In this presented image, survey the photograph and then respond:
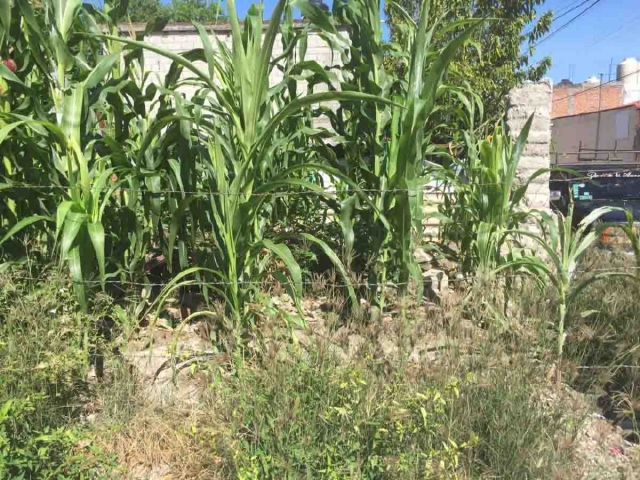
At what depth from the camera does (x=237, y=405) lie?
2.38m

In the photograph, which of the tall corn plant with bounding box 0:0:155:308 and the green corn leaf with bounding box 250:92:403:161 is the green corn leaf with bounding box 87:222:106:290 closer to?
the tall corn plant with bounding box 0:0:155:308

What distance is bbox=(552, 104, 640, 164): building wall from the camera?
36188mm

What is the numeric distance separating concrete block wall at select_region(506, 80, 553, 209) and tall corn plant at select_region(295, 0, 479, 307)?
1.70 meters

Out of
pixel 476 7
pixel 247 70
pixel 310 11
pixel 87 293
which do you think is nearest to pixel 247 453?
pixel 87 293

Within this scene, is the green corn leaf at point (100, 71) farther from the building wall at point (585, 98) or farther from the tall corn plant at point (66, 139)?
the building wall at point (585, 98)

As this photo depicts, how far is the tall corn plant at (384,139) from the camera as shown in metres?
2.95

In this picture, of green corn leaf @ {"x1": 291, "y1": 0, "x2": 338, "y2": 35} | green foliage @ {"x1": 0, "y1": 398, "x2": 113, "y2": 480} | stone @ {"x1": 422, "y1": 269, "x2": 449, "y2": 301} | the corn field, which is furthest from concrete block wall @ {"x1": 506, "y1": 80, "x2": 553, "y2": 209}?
green foliage @ {"x1": 0, "y1": 398, "x2": 113, "y2": 480}

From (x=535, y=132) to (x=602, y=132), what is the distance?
39080mm

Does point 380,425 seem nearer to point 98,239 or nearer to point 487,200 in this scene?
point 98,239

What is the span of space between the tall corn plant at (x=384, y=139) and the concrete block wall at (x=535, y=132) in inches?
67.1

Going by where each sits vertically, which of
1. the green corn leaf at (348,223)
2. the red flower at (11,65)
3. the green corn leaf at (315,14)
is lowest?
the green corn leaf at (348,223)

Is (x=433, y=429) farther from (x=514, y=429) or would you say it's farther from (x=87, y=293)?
(x=87, y=293)

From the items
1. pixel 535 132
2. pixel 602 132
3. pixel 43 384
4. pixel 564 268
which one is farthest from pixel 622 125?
pixel 43 384

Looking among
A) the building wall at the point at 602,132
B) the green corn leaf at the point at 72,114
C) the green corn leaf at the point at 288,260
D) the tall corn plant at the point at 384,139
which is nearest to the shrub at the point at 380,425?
the green corn leaf at the point at 288,260
